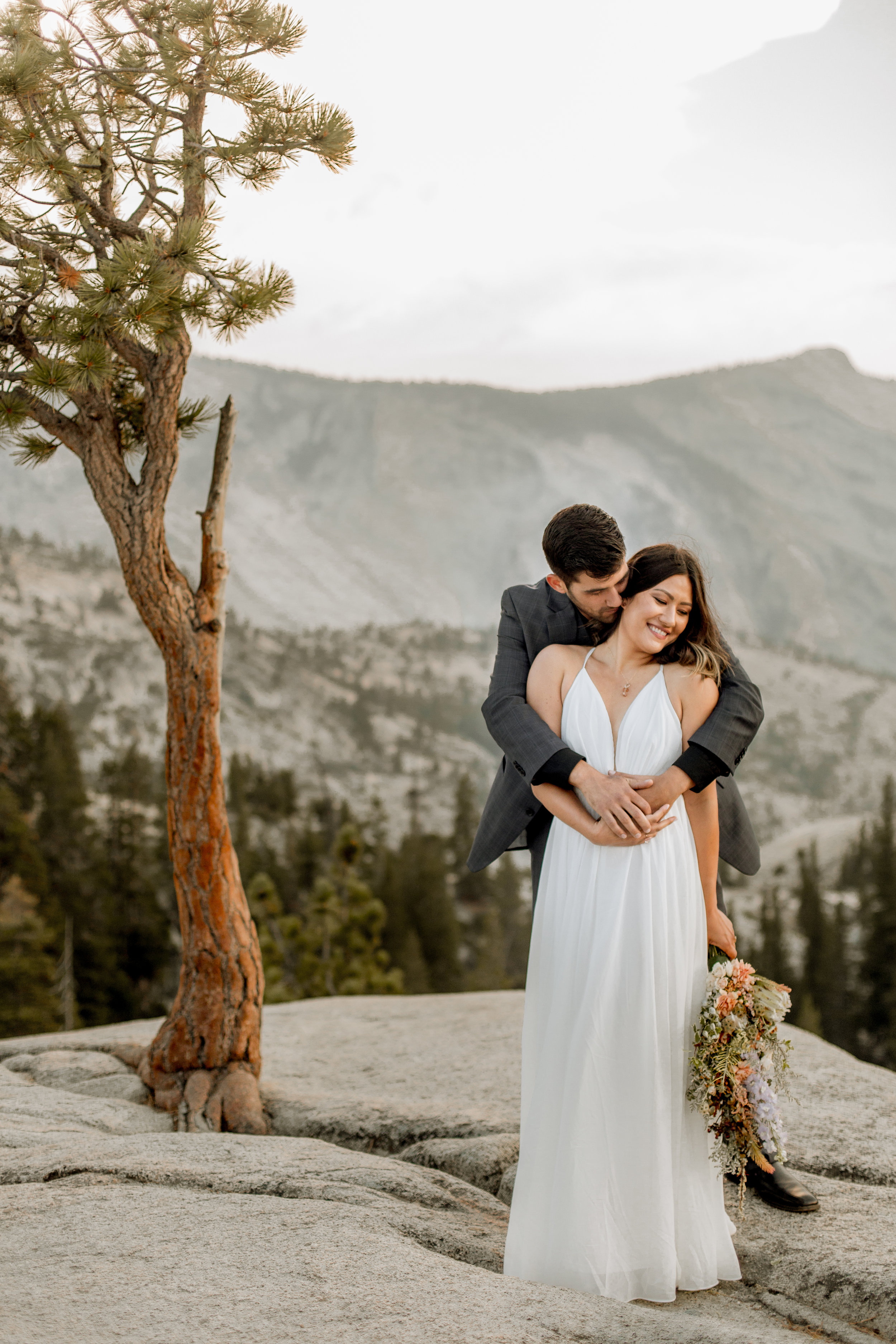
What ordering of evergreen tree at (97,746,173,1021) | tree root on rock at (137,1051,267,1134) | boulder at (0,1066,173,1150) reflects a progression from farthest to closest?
evergreen tree at (97,746,173,1021), tree root on rock at (137,1051,267,1134), boulder at (0,1066,173,1150)

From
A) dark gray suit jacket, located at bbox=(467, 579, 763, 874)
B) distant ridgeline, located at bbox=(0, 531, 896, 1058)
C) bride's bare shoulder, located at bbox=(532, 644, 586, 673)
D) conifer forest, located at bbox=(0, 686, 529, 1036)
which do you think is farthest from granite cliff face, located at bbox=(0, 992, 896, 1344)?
conifer forest, located at bbox=(0, 686, 529, 1036)

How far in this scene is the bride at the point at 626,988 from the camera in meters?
3.67

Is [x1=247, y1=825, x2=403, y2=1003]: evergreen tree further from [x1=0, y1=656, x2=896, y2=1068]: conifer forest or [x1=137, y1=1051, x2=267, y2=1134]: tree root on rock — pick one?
[x1=137, y1=1051, x2=267, y2=1134]: tree root on rock

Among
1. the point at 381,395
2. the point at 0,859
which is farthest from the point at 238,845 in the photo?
the point at 381,395

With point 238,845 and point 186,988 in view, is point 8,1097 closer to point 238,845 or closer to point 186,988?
point 186,988

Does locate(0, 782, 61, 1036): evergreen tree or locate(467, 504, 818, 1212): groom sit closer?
locate(467, 504, 818, 1212): groom

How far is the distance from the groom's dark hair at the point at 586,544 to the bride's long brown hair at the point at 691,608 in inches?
5.3

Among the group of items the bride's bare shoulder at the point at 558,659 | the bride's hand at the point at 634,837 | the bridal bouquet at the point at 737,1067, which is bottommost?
the bridal bouquet at the point at 737,1067

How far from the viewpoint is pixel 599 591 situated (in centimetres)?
385

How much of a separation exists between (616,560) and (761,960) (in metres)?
44.9

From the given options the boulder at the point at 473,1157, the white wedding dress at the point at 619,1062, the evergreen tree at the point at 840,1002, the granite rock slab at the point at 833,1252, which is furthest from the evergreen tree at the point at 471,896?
the white wedding dress at the point at 619,1062

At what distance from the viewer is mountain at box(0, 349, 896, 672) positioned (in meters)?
109

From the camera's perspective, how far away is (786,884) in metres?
68.8

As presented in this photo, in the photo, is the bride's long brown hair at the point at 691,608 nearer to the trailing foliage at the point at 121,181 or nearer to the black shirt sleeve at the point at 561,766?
the black shirt sleeve at the point at 561,766
